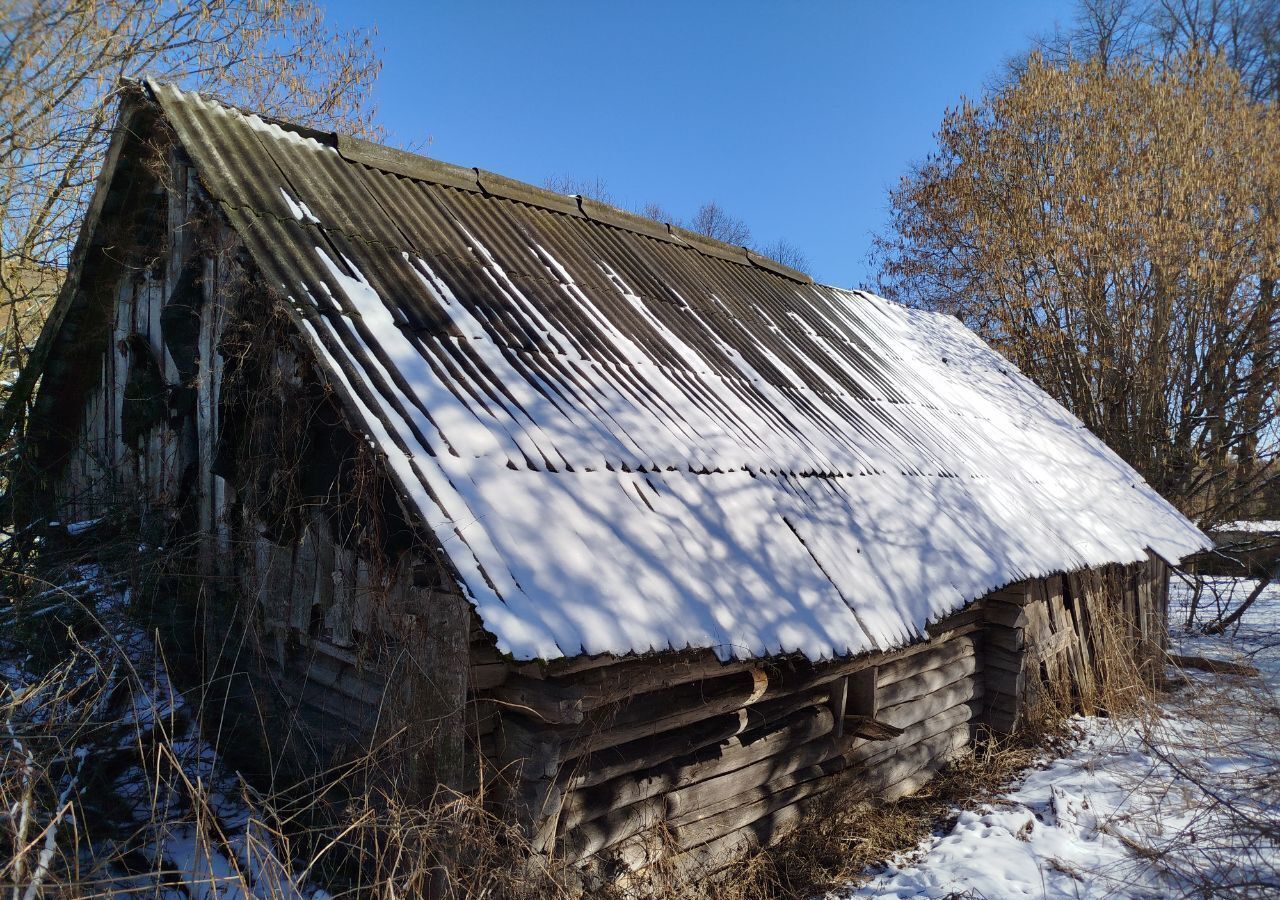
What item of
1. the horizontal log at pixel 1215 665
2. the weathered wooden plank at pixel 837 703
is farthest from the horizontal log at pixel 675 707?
the horizontal log at pixel 1215 665

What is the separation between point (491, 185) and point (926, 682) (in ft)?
17.8

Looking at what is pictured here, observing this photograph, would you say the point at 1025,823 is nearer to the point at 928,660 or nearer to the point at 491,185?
the point at 928,660

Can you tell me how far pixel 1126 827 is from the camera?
18.4 feet

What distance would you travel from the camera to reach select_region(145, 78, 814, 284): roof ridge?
609cm

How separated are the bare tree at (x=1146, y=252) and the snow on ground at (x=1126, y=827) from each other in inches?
371

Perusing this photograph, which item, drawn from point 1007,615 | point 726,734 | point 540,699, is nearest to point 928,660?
point 1007,615

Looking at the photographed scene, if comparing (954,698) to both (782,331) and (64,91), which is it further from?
(64,91)

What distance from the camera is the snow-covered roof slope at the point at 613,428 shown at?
378 centimetres

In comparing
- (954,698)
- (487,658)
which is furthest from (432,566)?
(954,698)

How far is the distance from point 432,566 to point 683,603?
1180 mm

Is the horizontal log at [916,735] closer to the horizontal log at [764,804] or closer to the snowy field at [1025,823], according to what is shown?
the horizontal log at [764,804]

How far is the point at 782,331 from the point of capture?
27.3 ft

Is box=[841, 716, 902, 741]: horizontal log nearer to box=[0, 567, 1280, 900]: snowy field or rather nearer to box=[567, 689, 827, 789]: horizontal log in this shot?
box=[567, 689, 827, 789]: horizontal log

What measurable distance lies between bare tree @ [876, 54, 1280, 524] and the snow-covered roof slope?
841cm
